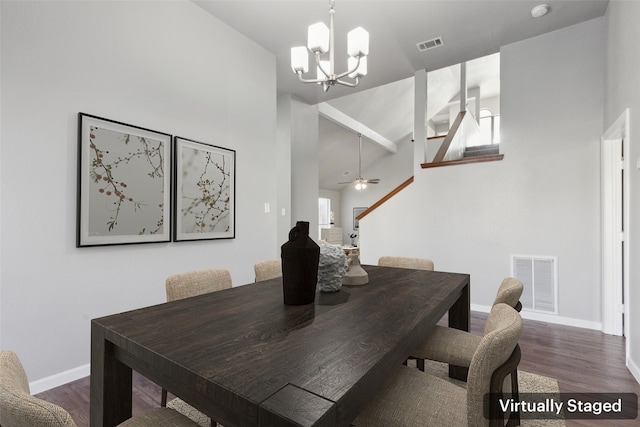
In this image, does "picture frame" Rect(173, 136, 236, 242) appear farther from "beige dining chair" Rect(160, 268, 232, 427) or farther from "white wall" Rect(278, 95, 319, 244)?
"white wall" Rect(278, 95, 319, 244)

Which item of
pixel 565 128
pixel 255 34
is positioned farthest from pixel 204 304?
pixel 565 128

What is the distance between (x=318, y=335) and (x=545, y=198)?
11.1ft

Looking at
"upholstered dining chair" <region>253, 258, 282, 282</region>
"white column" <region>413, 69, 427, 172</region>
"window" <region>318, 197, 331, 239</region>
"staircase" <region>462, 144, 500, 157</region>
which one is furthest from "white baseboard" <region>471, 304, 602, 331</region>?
"window" <region>318, 197, 331, 239</region>

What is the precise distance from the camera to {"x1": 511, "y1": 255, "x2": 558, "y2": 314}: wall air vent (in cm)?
325

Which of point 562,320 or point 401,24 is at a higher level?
point 401,24

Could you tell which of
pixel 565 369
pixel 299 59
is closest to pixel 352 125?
pixel 299 59

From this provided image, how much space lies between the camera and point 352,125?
7.38 meters

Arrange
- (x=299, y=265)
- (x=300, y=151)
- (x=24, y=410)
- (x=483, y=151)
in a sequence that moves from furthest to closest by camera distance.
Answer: (x=300, y=151), (x=483, y=151), (x=299, y=265), (x=24, y=410)

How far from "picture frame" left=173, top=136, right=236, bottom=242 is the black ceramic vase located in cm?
170

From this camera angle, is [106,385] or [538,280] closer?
[106,385]

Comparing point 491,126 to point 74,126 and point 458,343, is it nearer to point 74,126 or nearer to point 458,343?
point 458,343

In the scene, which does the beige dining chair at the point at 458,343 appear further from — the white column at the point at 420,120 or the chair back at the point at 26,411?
the white column at the point at 420,120

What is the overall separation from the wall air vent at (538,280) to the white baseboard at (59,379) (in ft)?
13.0

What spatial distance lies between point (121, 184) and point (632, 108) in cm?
367
